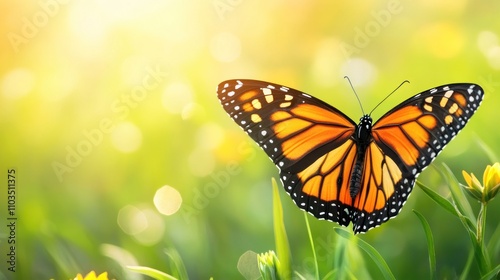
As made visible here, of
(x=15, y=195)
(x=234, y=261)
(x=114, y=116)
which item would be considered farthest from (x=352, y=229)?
(x=15, y=195)

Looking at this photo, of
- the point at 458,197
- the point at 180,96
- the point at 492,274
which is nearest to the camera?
the point at 492,274

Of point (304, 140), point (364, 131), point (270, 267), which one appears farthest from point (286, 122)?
point (270, 267)

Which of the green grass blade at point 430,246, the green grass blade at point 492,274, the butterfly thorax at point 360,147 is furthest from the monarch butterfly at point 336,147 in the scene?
the green grass blade at point 492,274

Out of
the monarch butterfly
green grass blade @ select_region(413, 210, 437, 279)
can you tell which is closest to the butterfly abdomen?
the monarch butterfly

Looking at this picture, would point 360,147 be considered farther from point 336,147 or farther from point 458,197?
point 458,197

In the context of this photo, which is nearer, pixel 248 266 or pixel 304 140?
pixel 304 140
